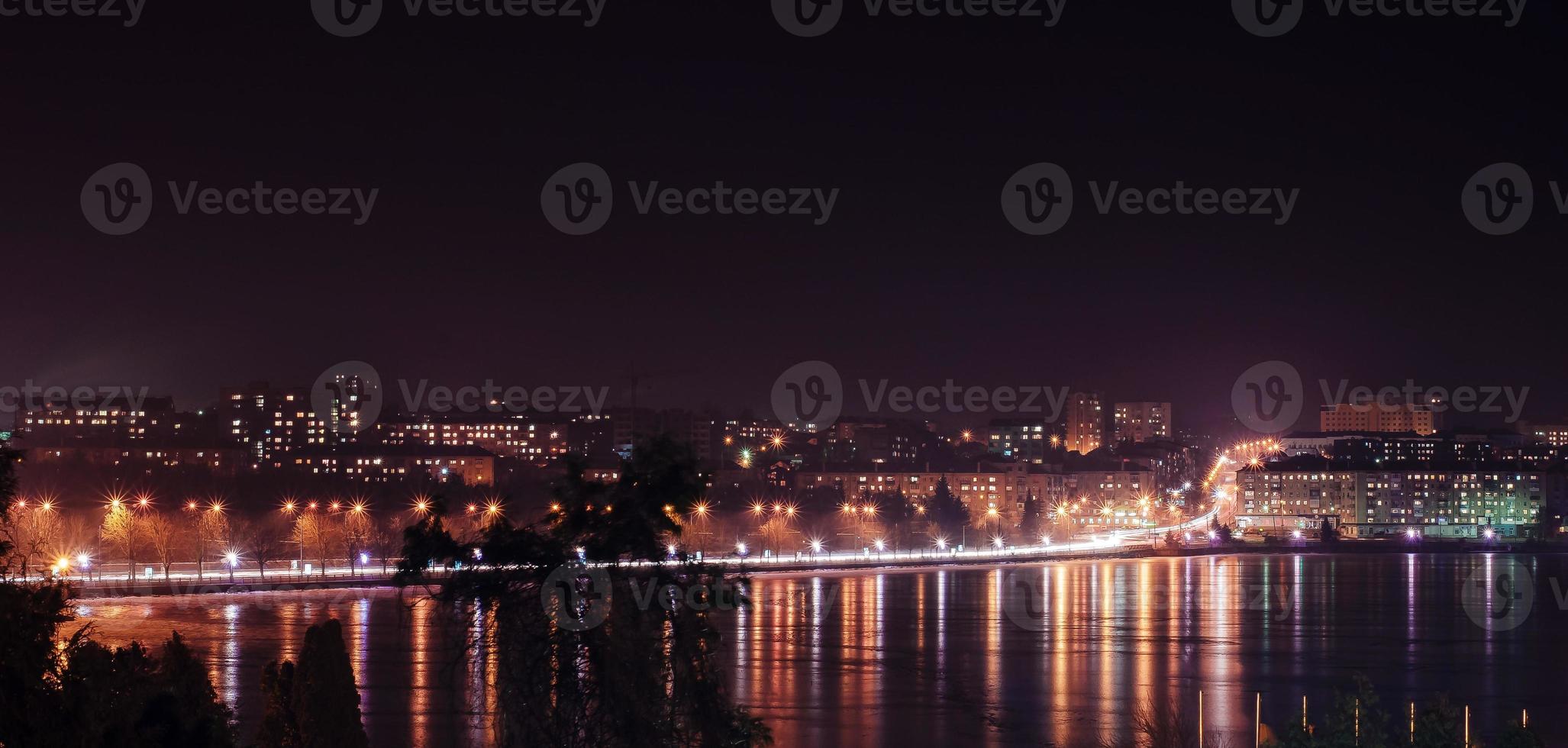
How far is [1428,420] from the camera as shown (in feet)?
255

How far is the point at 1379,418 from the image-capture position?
8038cm

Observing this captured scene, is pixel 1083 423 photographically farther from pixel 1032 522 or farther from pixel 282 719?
pixel 282 719

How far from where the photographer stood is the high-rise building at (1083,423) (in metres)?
77.6

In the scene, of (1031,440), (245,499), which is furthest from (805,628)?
(1031,440)

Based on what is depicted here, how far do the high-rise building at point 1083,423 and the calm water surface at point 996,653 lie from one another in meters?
51.0

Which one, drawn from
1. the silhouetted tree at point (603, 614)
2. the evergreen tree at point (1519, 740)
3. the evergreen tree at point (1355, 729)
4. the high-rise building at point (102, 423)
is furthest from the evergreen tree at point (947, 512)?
the silhouetted tree at point (603, 614)

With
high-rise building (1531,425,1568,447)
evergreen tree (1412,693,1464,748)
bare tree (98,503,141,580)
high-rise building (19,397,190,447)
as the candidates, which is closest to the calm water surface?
evergreen tree (1412,693,1464,748)

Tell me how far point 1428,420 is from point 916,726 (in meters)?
75.3

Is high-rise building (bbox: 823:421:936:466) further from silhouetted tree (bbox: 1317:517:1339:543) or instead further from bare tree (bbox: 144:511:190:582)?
bare tree (bbox: 144:511:190:582)

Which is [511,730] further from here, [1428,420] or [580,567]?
[1428,420]

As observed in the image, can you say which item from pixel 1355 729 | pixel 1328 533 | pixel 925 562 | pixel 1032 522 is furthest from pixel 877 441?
pixel 1355 729

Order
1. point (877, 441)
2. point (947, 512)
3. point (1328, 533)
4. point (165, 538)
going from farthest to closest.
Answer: point (877, 441), point (1328, 533), point (947, 512), point (165, 538)

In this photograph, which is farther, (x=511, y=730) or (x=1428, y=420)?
(x=1428, y=420)

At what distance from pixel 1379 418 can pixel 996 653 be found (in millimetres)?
72235
